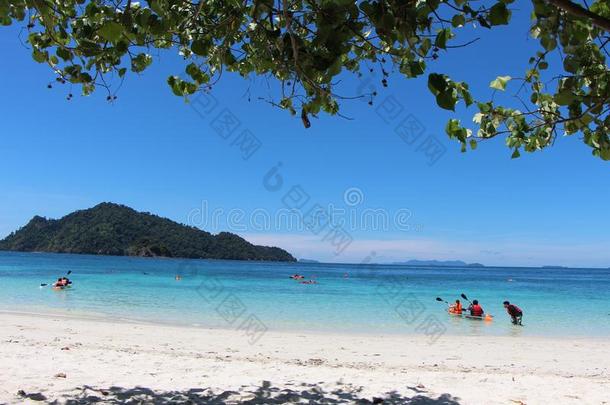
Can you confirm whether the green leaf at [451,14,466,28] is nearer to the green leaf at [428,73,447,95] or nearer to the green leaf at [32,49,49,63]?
the green leaf at [428,73,447,95]

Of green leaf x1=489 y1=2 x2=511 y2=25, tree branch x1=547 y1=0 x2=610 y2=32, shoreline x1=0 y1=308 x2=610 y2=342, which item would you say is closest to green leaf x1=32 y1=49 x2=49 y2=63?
green leaf x1=489 y1=2 x2=511 y2=25

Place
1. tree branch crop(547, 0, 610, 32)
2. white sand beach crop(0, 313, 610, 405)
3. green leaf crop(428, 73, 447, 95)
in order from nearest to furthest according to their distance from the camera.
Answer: tree branch crop(547, 0, 610, 32) → green leaf crop(428, 73, 447, 95) → white sand beach crop(0, 313, 610, 405)

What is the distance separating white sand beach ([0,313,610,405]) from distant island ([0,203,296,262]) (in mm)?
115236

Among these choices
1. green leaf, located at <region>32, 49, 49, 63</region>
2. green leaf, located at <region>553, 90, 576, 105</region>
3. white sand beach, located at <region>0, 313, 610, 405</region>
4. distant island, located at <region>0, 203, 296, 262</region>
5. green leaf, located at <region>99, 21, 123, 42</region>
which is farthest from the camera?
distant island, located at <region>0, 203, 296, 262</region>

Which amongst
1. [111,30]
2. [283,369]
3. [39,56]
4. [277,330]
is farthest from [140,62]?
[277,330]

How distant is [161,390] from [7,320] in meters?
9.91

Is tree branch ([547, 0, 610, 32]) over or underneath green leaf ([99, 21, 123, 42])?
underneath

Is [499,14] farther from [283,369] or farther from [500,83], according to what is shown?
[283,369]

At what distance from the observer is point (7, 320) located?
43.2 ft

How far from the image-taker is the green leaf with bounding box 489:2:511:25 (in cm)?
274

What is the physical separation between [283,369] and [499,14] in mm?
5796

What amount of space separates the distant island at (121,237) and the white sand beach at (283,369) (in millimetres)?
115236

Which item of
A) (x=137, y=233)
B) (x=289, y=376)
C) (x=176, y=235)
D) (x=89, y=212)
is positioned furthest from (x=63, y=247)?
(x=289, y=376)

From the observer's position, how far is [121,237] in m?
122
